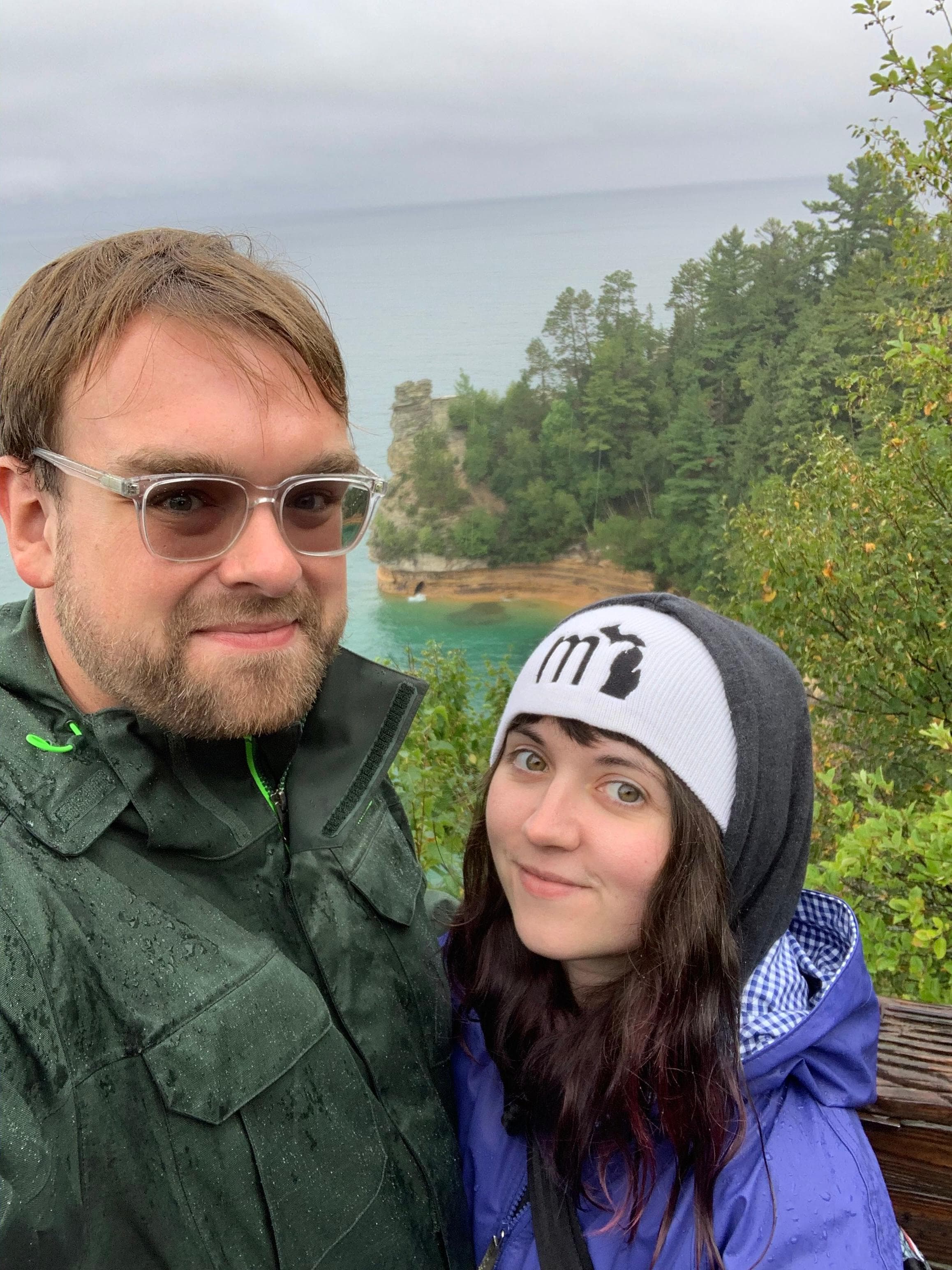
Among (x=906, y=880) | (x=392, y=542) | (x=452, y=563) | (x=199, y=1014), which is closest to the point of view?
(x=199, y=1014)

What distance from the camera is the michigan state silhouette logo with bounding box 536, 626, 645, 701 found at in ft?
6.48

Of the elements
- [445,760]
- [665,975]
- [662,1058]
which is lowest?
[445,760]

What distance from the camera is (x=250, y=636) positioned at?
74.0 inches

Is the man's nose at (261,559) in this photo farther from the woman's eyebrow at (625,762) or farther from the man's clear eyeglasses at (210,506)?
the woman's eyebrow at (625,762)

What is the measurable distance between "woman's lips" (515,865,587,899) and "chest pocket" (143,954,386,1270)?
18.4 inches

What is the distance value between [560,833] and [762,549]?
7.04m

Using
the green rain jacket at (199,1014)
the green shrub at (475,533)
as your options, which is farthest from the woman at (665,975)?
the green shrub at (475,533)

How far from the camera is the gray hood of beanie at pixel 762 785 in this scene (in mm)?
1971

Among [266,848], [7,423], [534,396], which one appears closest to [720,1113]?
[266,848]

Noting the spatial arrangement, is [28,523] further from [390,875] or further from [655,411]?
[655,411]

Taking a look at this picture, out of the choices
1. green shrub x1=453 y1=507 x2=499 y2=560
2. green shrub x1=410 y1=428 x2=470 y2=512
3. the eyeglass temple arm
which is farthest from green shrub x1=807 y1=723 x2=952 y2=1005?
green shrub x1=453 y1=507 x2=499 y2=560

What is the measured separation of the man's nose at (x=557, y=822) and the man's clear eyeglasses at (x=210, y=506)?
643 mm

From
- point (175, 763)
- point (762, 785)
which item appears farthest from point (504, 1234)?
point (175, 763)

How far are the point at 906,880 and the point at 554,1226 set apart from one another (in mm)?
2204
